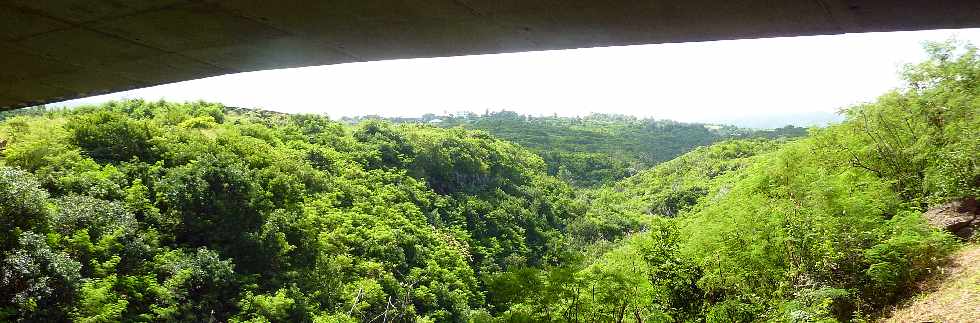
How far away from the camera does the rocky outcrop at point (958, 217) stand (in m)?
11.6

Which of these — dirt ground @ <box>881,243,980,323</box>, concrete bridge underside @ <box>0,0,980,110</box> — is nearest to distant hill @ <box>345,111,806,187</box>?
dirt ground @ <box>881,243,980,323</box>

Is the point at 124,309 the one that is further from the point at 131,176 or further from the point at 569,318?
the point at 569,318

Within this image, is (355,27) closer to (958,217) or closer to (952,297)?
(952,297)

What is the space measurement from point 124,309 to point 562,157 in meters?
97.0

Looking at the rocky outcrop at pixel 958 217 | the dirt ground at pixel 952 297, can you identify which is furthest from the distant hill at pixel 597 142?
the dirt ground at pixel 952 297

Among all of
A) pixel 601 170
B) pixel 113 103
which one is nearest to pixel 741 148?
pixel 601 170

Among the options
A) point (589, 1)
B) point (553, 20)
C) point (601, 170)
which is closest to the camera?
point (589, 1)

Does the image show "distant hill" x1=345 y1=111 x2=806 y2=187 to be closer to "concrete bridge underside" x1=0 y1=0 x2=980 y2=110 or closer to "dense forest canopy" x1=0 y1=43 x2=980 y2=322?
"dense forest canopy" x1=0 y1=43 x2=980 y2=322

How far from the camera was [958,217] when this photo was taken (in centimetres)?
1201

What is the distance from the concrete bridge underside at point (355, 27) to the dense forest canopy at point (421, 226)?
9.02 m

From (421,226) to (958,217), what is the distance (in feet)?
158

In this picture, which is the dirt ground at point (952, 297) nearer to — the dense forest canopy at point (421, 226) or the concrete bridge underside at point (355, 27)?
the dense forest canopy at point (421, 226)

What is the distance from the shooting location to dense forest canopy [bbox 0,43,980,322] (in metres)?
11.9

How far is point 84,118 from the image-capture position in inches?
1293
